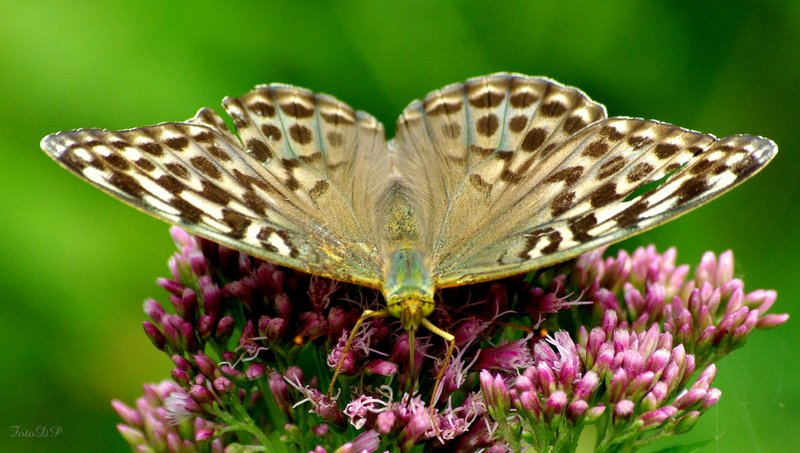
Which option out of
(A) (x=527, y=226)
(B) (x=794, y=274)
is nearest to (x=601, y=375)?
(A) (x=527, y=226)

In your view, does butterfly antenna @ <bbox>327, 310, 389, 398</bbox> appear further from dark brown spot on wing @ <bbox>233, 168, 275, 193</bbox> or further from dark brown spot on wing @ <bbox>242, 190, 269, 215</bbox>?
dark brown spot on wing @ <bbox>233, 168, 275, 193</bbox>

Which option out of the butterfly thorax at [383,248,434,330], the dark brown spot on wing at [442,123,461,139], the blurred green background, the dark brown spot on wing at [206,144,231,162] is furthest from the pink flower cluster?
the blurred green background

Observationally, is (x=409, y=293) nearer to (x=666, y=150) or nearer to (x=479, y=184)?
(x=479, y=184)

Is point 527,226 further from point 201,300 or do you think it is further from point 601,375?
point 201,300

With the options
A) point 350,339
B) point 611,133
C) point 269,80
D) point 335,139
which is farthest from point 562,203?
point 269,80

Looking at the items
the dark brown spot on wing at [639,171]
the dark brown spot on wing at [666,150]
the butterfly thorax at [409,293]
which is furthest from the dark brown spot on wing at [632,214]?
the butterfly thorax at [409,293]

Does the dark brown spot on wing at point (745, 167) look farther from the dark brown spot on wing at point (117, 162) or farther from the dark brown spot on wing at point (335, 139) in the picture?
the dark brown spot on wing at point (117, 162)

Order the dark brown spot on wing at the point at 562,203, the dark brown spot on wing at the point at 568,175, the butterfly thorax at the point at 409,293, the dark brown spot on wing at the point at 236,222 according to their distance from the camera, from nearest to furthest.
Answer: the butterfly thorax at the point at 409,293 → the dark brown spot on wing at the point at 236,222 → the dark brown spot on wing at the point at 562,203 → the dark brown spot on wing at the point at 568,175
